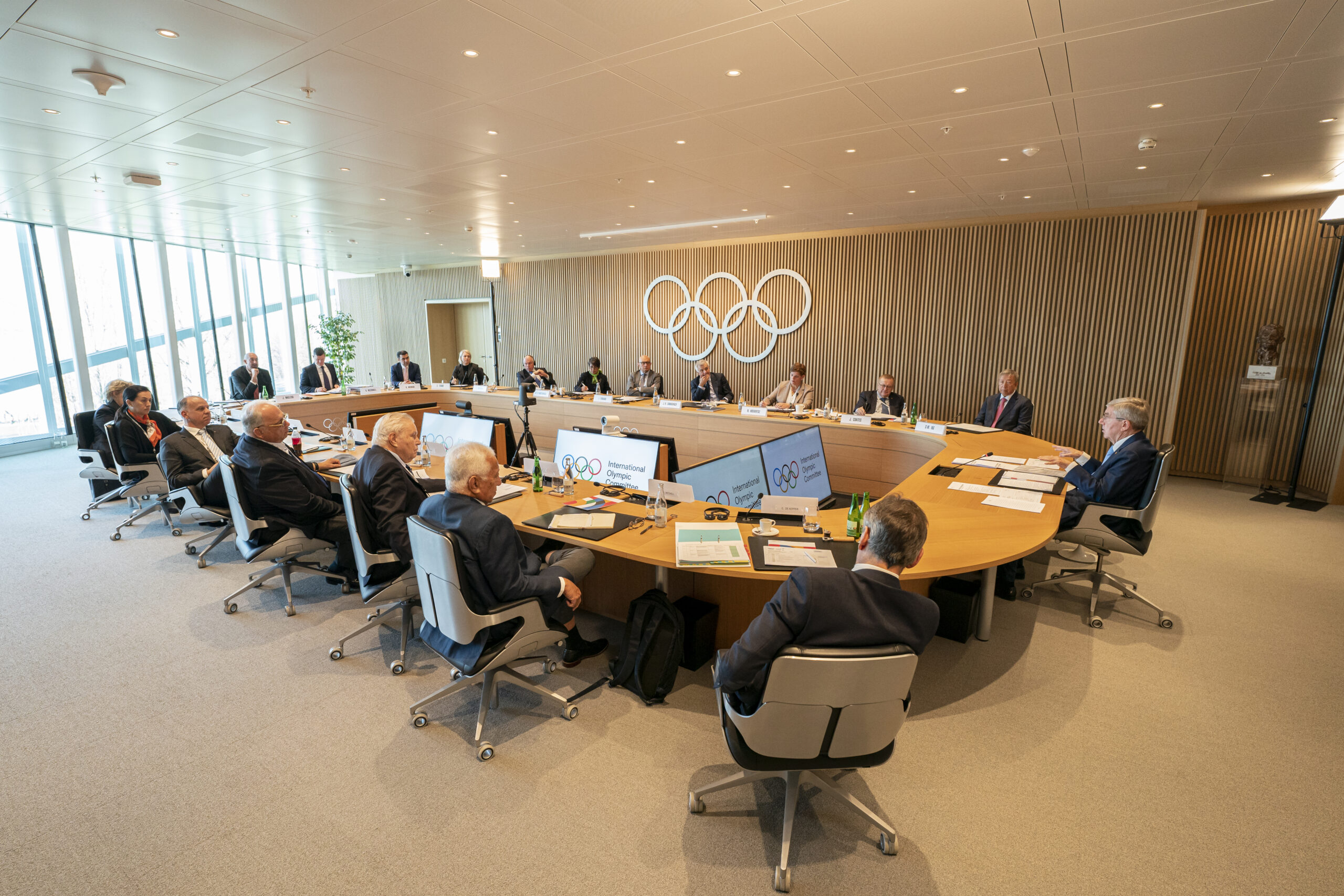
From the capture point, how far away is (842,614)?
1.69 meters

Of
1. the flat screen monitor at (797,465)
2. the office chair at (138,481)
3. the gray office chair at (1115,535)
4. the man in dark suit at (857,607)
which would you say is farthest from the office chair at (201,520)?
the gray office chair at (1115,535)

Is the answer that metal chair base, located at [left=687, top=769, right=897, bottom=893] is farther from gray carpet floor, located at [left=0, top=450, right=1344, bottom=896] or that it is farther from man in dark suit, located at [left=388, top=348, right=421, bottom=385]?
man in dark suit, located at [left=388, top=348, right=421, bottom=385]

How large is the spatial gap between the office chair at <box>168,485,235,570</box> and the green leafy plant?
27.5ft

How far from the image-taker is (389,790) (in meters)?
2.36

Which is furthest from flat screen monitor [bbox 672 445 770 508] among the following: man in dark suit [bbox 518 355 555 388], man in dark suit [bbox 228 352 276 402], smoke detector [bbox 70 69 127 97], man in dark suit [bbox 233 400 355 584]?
man in dark suit [bbox 228 352 276 402]

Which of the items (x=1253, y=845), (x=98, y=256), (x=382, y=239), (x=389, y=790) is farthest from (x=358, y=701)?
(x=98, y=256)

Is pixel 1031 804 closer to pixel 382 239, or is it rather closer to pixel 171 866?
pixel 171 866

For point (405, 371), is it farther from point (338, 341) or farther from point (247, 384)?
point (338, 341)

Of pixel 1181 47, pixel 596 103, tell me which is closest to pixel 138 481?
pixel 596 103

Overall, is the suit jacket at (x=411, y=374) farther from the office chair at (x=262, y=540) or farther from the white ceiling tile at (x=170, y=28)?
the white ceiling tile at (x=170, y=28)

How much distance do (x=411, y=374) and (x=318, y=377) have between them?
1.41m

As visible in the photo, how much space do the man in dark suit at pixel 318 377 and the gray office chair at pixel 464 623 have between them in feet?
26.4

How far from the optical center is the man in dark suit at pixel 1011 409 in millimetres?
6473

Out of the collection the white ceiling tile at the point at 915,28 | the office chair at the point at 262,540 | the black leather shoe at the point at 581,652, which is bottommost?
the black leather shoe at the point at 581,652
